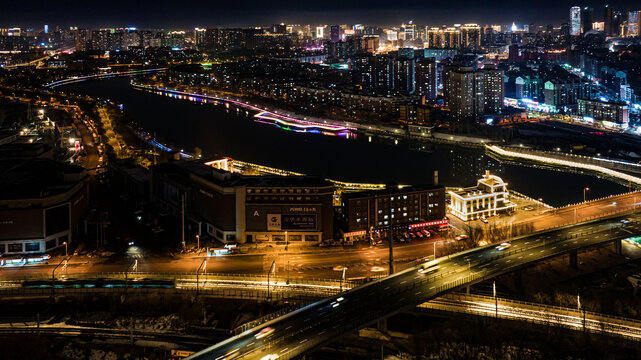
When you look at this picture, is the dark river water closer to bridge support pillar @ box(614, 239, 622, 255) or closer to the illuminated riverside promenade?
the illuminated riverside promenade

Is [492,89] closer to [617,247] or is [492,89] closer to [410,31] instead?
[617,247]

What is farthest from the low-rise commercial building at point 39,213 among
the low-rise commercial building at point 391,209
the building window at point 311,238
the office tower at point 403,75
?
the office tower at point 403,75

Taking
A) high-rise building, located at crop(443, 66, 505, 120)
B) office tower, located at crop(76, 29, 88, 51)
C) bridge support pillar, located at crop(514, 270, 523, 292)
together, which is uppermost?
office tower, located at crop(76, 29, 88, 51)

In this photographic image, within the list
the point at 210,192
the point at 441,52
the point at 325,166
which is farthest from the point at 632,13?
the point at 210,192

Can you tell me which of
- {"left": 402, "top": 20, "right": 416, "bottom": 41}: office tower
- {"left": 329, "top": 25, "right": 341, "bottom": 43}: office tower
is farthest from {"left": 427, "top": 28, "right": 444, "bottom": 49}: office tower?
{"left": 329, "top": 25, "right": 341, "bottom": 43}: office tower

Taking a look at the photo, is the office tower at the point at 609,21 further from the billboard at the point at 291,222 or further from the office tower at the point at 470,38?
the billboard at the point at 291,222

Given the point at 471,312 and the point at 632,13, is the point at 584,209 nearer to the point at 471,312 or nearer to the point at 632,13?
the point at 471,312
